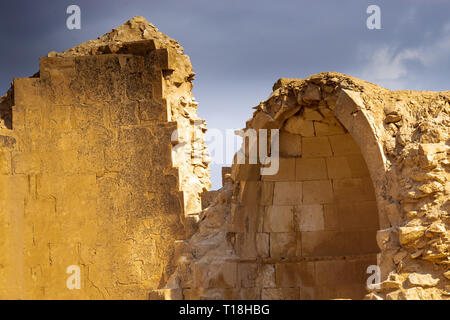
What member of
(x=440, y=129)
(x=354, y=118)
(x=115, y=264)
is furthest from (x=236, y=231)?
(x=440, y=129)

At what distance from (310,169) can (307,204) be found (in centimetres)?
45

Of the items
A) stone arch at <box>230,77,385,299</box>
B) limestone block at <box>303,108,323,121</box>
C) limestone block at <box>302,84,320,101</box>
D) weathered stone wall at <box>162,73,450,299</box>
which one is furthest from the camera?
stone arch at <box>230,77,385,299</box>

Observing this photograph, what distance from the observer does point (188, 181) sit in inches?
374

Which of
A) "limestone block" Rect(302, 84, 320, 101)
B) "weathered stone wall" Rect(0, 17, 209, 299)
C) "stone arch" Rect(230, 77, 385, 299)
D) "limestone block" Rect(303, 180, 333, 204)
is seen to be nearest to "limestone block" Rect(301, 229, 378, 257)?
"stone arch" Rect(230, 77, 385, 299)

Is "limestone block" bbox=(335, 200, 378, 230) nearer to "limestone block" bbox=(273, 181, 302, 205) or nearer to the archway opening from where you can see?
the archway opening

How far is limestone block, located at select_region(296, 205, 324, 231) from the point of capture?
9266mm

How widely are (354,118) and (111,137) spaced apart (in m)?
3.35

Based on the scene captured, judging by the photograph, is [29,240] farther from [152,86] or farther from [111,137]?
[152,86]

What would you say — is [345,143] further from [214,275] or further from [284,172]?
[214,275]

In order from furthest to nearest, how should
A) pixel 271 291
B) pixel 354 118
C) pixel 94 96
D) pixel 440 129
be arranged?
pixel 94 96
pixel 271 291
pixel 354 118
pixel 440 129

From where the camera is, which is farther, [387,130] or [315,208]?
[315,208]

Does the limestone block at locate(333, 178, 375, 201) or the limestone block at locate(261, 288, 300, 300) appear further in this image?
the limestone block at locate(333, 178, 375, 201)

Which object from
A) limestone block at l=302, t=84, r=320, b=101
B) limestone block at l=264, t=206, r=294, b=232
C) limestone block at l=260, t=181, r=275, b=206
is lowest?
limestone block at l=264, t=206, r=294, b=232

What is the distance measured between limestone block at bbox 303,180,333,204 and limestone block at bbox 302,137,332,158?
0.35 meters
